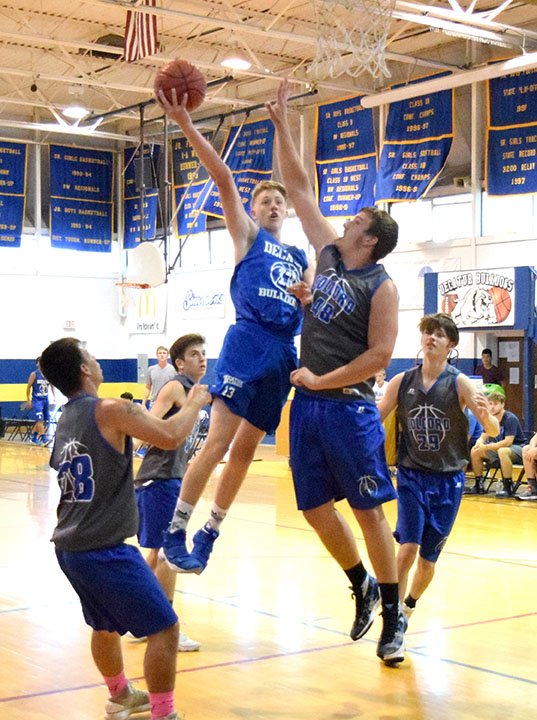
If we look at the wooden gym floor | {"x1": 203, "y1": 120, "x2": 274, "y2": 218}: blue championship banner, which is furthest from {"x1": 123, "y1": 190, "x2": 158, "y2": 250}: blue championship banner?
the wooden gym floor

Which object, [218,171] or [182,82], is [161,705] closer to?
[218,171]

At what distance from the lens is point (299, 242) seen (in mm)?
20781

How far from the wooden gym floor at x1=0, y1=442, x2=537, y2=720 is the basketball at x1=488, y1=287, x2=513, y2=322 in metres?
6.79

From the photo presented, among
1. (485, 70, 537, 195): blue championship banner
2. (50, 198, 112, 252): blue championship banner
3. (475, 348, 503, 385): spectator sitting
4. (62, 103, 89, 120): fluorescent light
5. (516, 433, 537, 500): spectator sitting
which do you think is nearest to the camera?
(516, 433, 537, 500): spectator sitting

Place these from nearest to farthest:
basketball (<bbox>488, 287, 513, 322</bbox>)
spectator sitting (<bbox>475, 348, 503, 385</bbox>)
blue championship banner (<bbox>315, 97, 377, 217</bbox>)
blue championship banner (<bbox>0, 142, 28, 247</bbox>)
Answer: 1. basketball (<bbox>488, 287, 513, 322</bbox>)
2. spectator sitting (<bbox>475, 348, 503, 385</bbox>)
3. blue championship banner (<bbox>315, 97, 377, 217</bbox>)
4. blue championship banner (<bbox>0, 142, 28, 247</bbox>)

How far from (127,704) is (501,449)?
8.61m

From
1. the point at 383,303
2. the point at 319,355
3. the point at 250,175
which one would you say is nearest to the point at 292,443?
the point at 319,355

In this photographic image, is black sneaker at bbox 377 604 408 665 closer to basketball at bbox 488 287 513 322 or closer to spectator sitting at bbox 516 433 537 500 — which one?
spectator sitting at bbox 516 433 537 500

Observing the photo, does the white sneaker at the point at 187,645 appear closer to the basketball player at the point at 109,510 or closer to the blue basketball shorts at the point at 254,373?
the blue basketball shorts at the point at 254,373

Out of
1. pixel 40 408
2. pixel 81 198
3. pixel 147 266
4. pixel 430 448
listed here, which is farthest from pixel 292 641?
pixel 81 198

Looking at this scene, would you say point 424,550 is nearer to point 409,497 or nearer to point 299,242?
point 409,497

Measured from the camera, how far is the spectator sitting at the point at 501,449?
12.1 m

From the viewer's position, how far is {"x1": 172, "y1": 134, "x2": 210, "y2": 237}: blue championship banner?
71.0ft

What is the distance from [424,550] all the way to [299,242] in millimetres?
15647
